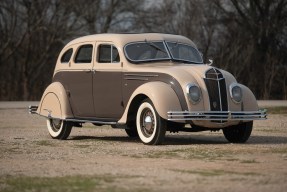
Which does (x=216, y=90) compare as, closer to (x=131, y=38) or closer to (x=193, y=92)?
(x=193, y=92)

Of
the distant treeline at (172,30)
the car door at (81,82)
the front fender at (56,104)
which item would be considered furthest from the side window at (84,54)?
the distant treeline at (172,30)

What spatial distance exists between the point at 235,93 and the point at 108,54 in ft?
9.25

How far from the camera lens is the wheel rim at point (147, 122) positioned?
14.1m

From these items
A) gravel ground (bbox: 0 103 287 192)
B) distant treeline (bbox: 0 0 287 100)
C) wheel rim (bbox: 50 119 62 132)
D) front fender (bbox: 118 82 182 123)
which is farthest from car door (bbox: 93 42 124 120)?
distant treeline (bbox: 0 0 287 100)

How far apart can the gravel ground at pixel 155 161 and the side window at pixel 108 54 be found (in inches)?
62.2

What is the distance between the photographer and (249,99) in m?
14.5

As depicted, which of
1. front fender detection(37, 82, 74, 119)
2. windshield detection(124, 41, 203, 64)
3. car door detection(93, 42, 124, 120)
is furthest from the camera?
front fender detection(37, 82, 74, 119)

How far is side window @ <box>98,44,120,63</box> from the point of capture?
15.3 meters

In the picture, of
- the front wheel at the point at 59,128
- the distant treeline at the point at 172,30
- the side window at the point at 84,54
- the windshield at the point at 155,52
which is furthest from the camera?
the distant treeline at the point at 172,30

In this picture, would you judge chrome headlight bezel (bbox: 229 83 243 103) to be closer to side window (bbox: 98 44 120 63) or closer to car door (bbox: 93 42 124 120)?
car door (bbox: 93 42 124 120)

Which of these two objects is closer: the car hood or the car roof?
the car hood

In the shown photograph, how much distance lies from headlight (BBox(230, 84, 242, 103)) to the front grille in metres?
0.17

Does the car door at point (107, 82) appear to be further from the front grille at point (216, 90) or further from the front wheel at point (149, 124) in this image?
the front grille at point (216, 90)

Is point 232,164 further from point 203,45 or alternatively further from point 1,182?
point 203,45
